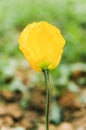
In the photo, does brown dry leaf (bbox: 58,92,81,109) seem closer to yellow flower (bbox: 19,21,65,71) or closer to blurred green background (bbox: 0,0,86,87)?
blurred green background (bbox: 0,0,86,87)

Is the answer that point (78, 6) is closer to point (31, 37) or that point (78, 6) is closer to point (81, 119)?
point (81, 119)

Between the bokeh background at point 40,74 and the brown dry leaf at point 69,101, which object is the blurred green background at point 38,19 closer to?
the bokeh background at point 40,74

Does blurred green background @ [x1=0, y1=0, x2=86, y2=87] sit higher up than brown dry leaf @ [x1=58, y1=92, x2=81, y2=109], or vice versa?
blurred green background @ [x1=0, y1=0, x2=86, y2=87]

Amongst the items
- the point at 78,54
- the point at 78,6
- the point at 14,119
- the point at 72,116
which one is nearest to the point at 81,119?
the point at 72,116

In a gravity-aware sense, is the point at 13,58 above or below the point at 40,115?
above

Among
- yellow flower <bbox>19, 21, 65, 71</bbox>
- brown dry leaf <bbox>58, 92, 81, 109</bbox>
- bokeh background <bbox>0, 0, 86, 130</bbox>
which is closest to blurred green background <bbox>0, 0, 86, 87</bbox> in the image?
bokeh background <bbox>0, 0, 86, 130</bbox>

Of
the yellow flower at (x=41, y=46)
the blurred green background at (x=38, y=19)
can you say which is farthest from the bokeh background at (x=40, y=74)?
the yellow flower at (x=41, y=46)
